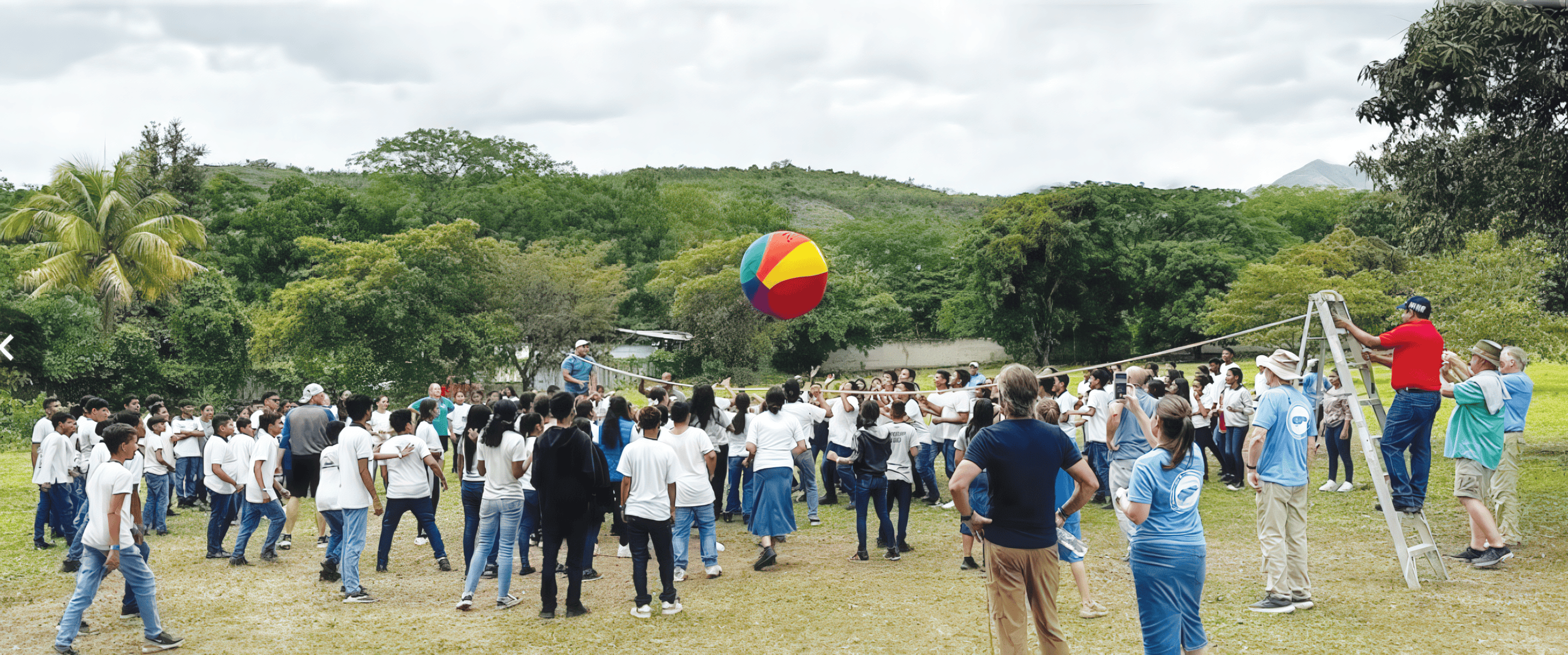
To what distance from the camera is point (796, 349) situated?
1748 inches

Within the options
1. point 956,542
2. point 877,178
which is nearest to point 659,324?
point 956,542

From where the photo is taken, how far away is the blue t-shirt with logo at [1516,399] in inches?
306

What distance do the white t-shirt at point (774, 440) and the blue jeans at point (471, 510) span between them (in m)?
2.50

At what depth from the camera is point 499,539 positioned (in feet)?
24.5

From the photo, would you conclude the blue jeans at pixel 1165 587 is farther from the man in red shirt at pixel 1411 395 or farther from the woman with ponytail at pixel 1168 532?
the man in red shirt at pixel 1411 395

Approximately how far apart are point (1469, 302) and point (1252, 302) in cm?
970

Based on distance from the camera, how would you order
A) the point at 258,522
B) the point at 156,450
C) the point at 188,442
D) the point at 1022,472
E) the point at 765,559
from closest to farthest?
the point at 1022,472
the point at 765,559
the point at 258,522
the point at 156,450
the point at 188,442

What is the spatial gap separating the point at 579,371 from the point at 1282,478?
8.54 meters

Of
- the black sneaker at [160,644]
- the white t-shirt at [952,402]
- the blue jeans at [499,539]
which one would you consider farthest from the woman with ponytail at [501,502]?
the white t-shirt at [952,402]

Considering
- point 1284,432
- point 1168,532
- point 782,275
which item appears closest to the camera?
point 1168,532

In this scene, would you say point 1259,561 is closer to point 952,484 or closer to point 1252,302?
point 952,484

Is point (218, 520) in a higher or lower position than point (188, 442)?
lower

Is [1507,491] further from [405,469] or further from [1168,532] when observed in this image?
[405,469]

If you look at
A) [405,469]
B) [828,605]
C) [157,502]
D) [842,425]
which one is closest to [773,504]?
[842,425]
